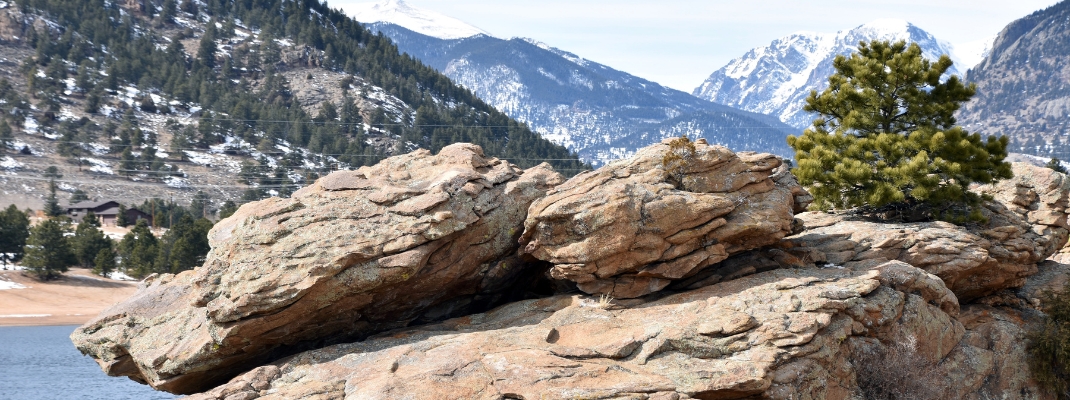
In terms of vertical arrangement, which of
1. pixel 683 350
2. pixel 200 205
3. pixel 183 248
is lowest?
pixel 200 205

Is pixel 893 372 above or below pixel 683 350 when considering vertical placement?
below

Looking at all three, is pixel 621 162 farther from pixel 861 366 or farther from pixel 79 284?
pixel 79 284

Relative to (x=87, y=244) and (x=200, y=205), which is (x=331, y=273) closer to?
(x=87, y=244)

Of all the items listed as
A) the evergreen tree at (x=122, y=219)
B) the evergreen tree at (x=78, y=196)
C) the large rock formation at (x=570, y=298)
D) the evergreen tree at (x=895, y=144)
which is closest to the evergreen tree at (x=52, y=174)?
the evergreen tree at (x=78, y=196)

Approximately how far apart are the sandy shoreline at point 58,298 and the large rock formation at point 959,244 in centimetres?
8389

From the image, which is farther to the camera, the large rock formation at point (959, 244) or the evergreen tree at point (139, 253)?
the evergreen tree at point (139, 253)

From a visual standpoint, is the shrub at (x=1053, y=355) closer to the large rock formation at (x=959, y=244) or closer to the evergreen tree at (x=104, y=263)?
the large rock formation at (x=959, y=244)

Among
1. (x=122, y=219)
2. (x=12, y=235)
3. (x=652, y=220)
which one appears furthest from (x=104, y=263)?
(x=652, y=220)

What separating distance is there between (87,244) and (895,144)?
4072 inches

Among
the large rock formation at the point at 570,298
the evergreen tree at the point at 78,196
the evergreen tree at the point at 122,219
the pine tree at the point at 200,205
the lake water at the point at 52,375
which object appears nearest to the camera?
the large rock formation at the point at 570,298

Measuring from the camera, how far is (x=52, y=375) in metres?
60.3

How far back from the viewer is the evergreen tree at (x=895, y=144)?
28.2 m

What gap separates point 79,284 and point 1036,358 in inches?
4083

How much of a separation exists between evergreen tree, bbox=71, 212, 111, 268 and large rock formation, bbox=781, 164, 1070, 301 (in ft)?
329
